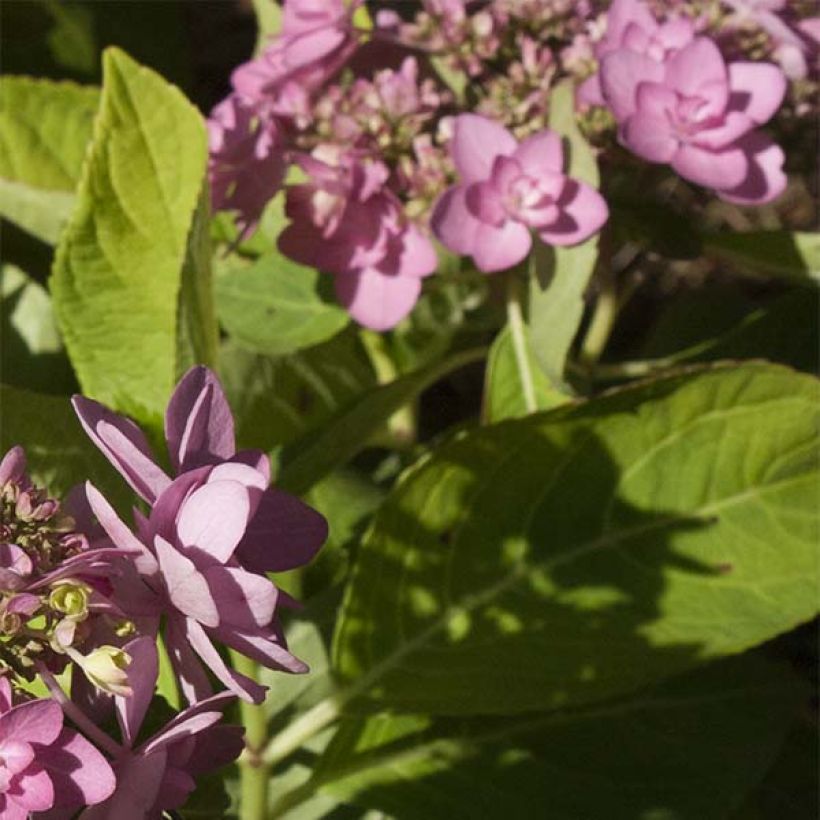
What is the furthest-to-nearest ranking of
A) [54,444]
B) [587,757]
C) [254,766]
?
[587,757]
[254,766]
[54,444]

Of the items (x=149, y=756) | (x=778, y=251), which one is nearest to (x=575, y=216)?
(x=778, y=251)

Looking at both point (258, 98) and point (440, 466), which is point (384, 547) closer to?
point (440, 466)

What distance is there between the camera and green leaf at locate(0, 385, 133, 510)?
0.81 m

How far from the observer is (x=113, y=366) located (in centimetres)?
92

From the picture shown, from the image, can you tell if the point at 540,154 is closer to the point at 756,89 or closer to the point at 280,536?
the point at 756,89

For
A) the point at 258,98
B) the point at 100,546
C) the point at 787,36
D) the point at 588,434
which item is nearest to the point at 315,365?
the point at 258,98

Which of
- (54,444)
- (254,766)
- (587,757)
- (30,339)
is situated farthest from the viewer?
(30,339)

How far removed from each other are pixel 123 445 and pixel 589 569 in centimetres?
48

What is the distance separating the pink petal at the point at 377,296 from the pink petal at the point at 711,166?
0.21 meters

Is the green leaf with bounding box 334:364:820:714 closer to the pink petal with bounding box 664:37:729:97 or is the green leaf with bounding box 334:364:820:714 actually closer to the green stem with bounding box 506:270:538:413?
the green stem with bounding box 506:270:538:413

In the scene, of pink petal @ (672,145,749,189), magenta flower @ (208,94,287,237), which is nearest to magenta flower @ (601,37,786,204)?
pink petal @ (672,145,749,189)

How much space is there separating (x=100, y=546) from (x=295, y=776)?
22.9 inches

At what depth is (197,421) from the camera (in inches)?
22.5

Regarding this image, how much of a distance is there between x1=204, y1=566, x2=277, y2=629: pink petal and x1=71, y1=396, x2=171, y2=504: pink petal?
0.05 metres
